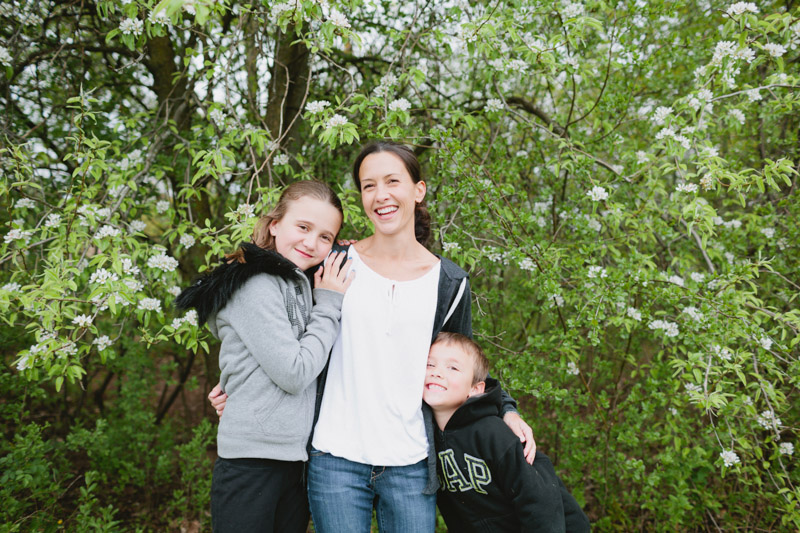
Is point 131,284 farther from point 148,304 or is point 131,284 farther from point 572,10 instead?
point 572,10

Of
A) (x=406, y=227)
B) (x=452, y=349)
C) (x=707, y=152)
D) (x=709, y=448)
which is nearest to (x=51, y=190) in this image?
(x=406, y=227)

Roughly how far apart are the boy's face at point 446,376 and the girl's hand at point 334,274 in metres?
0.41

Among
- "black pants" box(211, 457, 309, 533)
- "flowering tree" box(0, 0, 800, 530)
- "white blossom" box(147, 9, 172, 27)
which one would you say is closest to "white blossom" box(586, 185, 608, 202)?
"flowering tree" box(0, 0, 800, 530)

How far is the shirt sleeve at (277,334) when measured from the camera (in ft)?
4.88

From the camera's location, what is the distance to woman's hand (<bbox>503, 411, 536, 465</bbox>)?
1758mm

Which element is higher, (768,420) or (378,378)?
(378,378)

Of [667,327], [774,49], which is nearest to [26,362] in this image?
[667,327]

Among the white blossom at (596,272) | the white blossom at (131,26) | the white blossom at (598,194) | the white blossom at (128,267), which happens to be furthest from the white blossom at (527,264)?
the white blossom at (131,26)

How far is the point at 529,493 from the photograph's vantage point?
1.62m

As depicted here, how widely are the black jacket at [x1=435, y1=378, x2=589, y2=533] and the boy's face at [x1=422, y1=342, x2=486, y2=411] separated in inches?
2.4

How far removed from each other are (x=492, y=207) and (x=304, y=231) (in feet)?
3.41

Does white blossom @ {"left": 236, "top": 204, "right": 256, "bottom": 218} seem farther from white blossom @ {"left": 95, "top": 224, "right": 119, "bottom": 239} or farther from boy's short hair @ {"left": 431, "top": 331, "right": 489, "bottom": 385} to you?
boy's short hair @ {"left": 431, "top": 331, "right": 489, "bottom": 385}

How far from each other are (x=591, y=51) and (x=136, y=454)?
4.10 metres

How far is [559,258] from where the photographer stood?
249 centimetres
